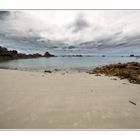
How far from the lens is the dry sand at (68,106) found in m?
1.91

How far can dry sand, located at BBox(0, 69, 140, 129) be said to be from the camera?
1.91 metres

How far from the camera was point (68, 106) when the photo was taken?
2145mm

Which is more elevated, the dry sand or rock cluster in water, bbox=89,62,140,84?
rock cluster in water, bbox=89,62,140,84

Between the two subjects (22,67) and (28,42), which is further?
(22,67)

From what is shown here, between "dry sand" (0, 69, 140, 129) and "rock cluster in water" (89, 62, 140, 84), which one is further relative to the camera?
"rock cluster in water" (89, 62, 140, 84)

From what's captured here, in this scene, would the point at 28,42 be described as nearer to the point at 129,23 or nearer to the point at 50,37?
the point at 50,37

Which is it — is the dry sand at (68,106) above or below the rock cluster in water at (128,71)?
below

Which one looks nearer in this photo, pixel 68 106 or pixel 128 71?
pixel 68 106

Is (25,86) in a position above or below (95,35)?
below

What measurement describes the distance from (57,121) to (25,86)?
1.06m

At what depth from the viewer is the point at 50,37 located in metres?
2.68

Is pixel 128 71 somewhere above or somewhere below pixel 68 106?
above

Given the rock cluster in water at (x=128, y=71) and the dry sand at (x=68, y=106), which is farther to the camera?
the rock cluster in water at (x=128, y=71)
